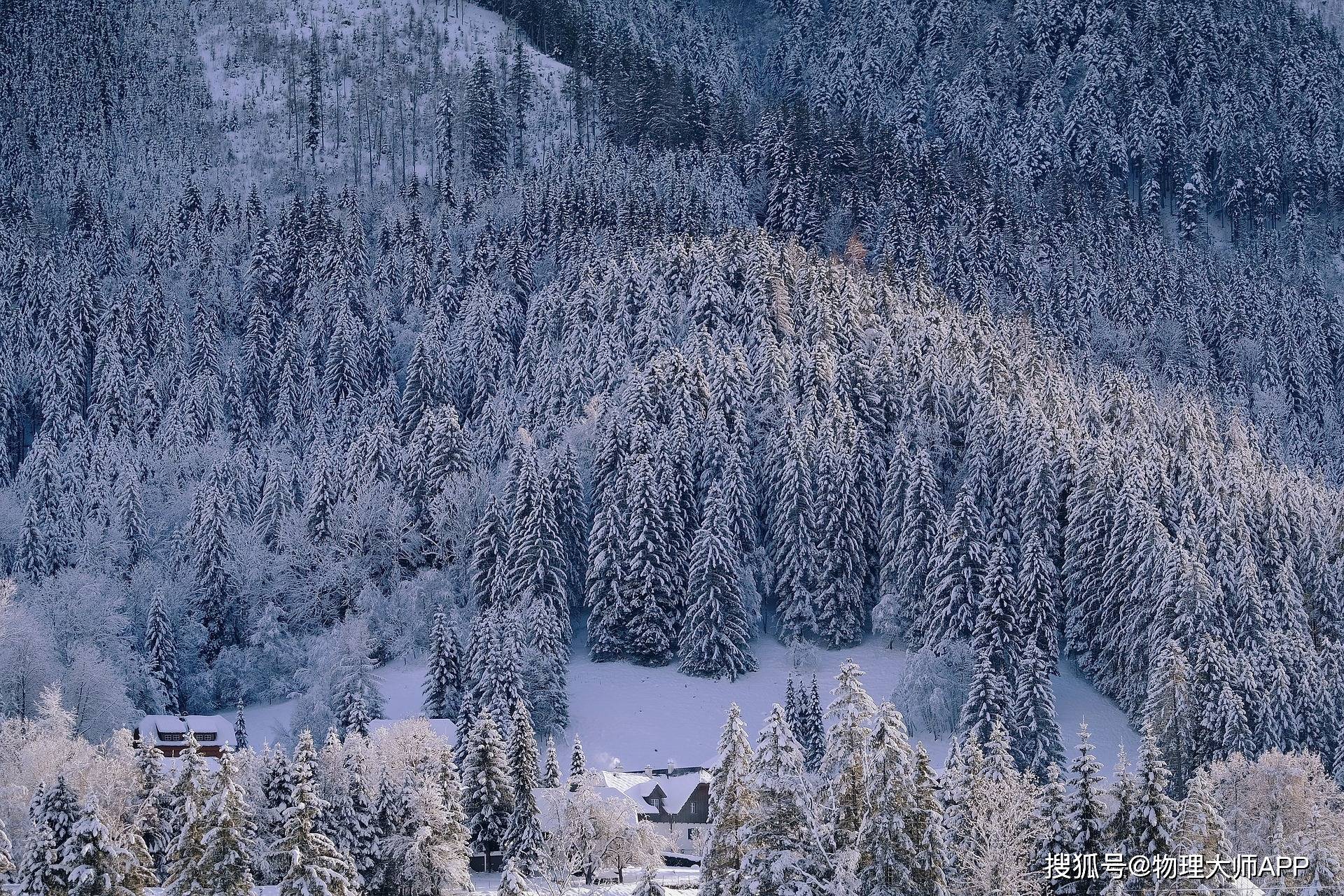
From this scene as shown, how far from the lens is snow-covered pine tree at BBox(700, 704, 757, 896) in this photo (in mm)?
36594

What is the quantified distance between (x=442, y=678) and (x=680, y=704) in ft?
43.6

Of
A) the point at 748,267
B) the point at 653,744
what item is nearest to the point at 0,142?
the point at 748,267

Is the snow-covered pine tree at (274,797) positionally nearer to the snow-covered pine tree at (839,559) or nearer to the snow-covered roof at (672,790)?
the snow-covered roof at (672,790)

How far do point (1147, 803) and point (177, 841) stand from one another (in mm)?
27467

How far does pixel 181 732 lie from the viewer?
7619 cm

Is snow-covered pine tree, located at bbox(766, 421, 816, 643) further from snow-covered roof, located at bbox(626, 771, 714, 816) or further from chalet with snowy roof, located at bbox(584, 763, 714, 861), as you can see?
chalet with snowy roof, located at bbox(584, 763, 714, 861)

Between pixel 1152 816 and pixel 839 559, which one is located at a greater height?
pixel 1152 816

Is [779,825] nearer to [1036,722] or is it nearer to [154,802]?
[154,802]

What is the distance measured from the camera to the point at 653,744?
78812 millimetres

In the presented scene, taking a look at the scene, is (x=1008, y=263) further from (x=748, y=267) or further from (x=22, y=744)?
(x=22, y=744)

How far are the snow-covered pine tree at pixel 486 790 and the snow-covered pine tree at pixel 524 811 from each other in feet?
1.11

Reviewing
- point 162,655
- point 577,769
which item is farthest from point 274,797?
point 162,655

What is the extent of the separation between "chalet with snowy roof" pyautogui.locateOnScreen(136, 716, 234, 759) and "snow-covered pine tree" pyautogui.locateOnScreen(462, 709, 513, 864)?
74.0 feet

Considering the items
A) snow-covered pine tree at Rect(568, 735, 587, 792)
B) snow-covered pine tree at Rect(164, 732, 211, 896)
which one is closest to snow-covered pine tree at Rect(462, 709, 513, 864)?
snow-covered pine tree at Rect(568, 735, 587, 792)
